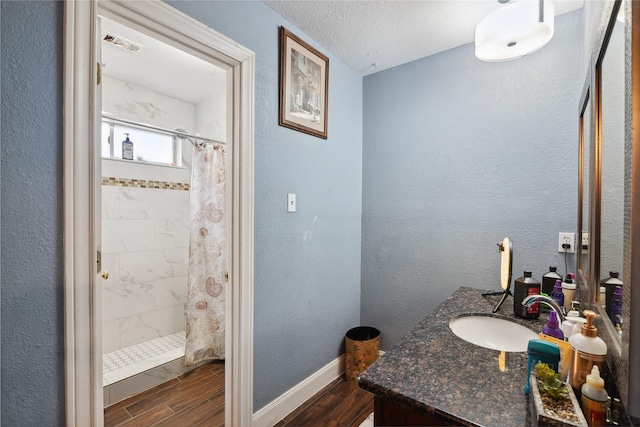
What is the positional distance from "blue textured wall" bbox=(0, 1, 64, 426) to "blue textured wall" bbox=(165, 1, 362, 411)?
58 centimetres

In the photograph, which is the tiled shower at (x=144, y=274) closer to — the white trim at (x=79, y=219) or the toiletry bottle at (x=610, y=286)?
the white trim at (x=79, y=219)

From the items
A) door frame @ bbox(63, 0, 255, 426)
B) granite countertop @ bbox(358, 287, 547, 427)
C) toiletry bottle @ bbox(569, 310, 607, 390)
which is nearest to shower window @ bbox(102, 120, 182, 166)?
door frame @ bbox(63, 0, 255, 426)

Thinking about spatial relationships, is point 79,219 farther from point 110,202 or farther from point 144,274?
point 144,274

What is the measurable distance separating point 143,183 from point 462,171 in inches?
104

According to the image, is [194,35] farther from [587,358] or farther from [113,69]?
[587,358]

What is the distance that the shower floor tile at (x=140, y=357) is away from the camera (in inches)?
80.9

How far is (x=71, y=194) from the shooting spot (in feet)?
3.28

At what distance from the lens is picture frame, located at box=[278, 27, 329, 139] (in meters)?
1.76

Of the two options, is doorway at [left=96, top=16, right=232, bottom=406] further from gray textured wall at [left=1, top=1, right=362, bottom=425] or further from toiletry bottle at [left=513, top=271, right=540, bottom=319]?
toiletry bottle at [left=513, top=271, right=540, bottom=319]

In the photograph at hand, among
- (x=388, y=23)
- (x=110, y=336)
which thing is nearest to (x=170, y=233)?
(x=110, y=336)

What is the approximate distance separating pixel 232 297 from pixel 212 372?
46.2 inches

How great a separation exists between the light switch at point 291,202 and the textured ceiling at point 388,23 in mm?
1044

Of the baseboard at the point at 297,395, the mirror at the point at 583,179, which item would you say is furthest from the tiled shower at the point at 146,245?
the mirror at the point at 583,179

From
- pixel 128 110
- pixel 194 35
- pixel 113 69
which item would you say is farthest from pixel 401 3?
pixel 128 110
